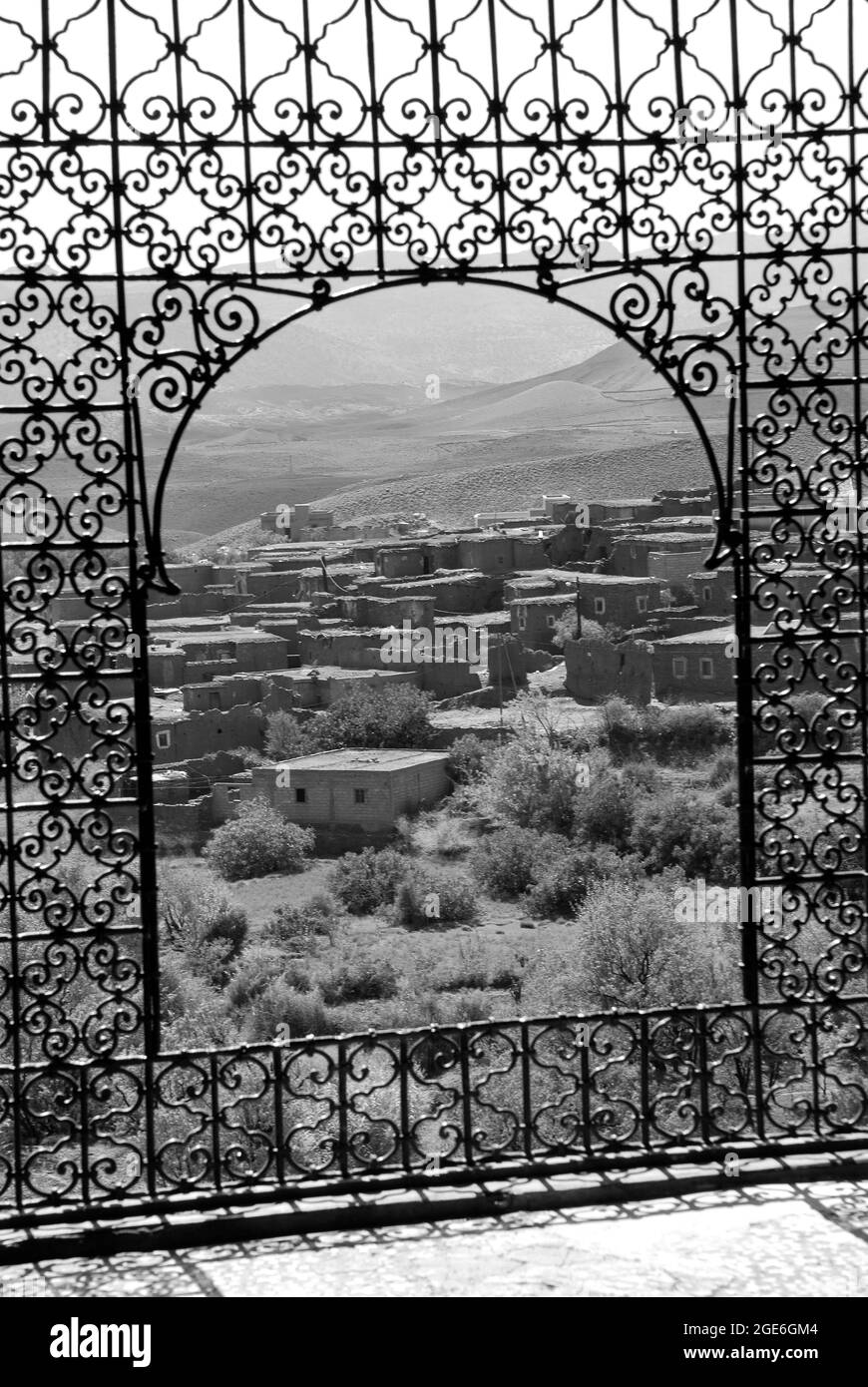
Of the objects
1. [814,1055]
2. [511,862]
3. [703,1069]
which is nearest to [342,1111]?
[703,1069]

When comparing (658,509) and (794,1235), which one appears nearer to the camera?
(794,1235)

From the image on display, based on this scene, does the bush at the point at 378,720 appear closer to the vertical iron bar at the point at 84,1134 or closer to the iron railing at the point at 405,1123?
the iron railing at the point at 405,1123

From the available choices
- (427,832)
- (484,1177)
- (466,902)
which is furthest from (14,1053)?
(427,832)

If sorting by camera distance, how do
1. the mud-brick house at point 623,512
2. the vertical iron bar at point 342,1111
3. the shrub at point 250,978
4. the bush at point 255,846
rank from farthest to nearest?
the mud-brick house at point 623,512
the bush at point 255,846
the shrub at point 250,978
the vertical iron bar at point 342,1111

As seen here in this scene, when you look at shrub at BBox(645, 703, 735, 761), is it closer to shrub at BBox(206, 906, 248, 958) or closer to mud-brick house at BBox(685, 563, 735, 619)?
mud-brick house at BBox(685, 563, 735, 619)

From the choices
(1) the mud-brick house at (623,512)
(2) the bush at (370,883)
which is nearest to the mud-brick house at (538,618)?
(1) the mud-brick house at (623,512)

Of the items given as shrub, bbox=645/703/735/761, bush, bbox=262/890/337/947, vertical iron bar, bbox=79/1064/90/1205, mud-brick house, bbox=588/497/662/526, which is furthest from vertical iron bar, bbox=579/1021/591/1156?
mud-brick house, bbox=588/497/662/526

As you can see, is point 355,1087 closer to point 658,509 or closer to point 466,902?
point 466,902

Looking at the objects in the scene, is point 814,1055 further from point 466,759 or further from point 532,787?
point 466,759
